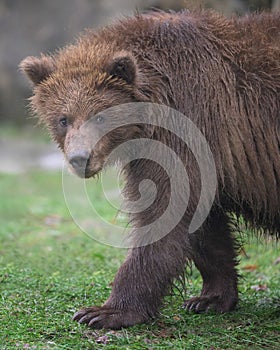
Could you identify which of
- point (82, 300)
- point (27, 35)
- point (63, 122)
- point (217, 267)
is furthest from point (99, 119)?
point (27, 35)

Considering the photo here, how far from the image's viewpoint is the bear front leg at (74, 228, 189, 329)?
17.6 ft

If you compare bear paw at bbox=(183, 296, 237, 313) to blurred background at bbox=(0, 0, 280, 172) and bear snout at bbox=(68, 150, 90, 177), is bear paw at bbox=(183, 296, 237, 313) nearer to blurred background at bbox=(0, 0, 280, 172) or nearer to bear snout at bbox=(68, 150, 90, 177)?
bear snout at bbox=(68, 150, 90, 177)

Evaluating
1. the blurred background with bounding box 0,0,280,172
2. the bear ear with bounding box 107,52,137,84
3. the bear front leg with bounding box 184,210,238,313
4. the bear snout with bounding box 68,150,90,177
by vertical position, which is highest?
the blurred background with bounding box 0,0,280,172

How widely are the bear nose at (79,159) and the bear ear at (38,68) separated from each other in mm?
873

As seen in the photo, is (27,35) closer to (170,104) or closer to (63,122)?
(63,122)

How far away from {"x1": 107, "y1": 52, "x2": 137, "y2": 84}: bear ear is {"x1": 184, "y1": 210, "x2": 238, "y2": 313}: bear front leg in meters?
1.38

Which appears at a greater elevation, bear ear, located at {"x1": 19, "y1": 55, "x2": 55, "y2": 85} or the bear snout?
bear ear, located at {"x1": 19, "y1": 55, "x2": 55, "y2": 85}

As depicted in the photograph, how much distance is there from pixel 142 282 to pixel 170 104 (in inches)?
50.7

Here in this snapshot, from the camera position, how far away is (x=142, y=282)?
538 centimetres

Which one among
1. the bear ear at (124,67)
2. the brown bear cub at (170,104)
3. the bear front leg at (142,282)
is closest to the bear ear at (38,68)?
the brown bear cub at (170,104)

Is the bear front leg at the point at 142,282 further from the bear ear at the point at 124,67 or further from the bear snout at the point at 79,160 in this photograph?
the bear ear at the point at 124,67

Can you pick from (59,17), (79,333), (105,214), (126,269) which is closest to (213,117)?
(126,269)

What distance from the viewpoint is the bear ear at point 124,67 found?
5363mm

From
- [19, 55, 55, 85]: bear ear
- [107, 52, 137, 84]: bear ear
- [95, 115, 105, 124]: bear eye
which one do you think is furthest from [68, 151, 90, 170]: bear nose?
[19, 55, 55, 85]: bear ear
